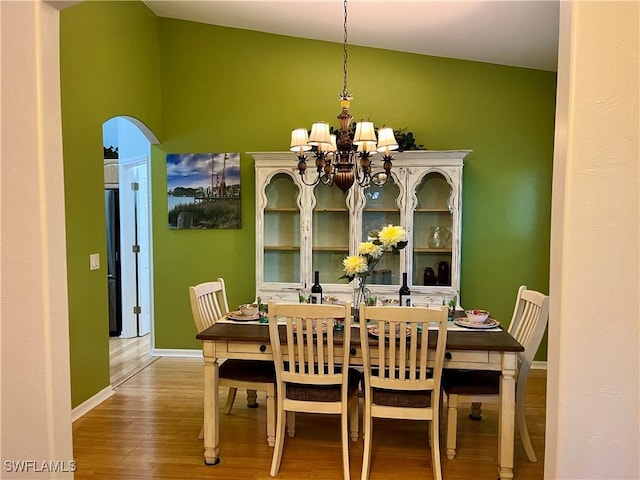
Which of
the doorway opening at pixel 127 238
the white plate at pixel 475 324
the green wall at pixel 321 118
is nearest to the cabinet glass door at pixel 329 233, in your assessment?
the green wall at pixel 321 118

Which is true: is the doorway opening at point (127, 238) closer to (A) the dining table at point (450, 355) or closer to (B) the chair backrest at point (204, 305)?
(B) the chair backrest at point (204, 305)

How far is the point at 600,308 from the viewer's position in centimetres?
142

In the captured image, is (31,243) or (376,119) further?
(376,119)

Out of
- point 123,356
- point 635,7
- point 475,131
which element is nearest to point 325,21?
point 475,131

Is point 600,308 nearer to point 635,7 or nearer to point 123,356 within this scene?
point 635,7

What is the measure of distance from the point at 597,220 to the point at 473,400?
4.93 feet

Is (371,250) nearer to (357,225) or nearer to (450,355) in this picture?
(450,355)

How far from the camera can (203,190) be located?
4.45 meters

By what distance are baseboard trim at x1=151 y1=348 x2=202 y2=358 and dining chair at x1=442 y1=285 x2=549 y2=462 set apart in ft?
8.89

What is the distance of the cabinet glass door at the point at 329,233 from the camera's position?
4141 millimetres

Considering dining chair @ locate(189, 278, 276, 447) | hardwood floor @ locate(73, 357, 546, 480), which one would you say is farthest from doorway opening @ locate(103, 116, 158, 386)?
dining chair @ locate(189, 278, 276, 447)

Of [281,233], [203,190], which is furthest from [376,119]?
[203,190]

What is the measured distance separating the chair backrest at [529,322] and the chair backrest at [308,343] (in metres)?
1.09

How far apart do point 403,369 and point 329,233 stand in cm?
201
